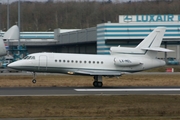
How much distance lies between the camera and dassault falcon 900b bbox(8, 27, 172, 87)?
39.5m

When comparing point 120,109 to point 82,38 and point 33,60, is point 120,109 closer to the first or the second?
point 33,60

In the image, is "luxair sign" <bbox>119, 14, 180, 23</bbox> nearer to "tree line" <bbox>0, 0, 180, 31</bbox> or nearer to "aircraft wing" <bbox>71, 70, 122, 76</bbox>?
"aircraft wing" <bbox>71, 70, 122, 76</bbox>

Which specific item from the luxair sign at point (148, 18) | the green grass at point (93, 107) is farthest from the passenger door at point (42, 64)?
the luxair sign at point (148, 18)

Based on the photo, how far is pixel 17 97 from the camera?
30.0 metres

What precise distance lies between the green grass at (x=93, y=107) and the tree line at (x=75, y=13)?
14227 cm

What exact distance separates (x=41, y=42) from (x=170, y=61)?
4114 centimetres

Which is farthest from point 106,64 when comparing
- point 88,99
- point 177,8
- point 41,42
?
point 177,8

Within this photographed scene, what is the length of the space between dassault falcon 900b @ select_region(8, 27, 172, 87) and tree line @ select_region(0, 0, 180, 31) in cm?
13097

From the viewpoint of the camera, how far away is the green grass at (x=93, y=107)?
75.9 feet

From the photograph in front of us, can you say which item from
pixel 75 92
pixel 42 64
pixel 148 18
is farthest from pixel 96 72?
pixel 148 18

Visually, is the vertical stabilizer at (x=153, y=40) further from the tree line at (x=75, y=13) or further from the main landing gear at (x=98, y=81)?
the tree line at (x=75, y=13)

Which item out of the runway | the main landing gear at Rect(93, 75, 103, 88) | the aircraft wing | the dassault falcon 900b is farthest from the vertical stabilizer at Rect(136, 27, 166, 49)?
the runway

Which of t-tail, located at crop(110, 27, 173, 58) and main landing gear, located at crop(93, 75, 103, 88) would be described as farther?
t-tail, located at crop(110, 27, 173, 58)

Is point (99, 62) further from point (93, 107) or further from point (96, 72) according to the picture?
point (93, 107)
